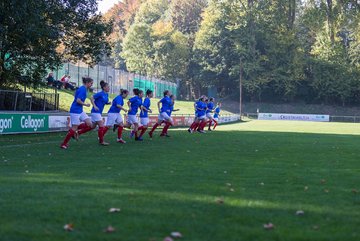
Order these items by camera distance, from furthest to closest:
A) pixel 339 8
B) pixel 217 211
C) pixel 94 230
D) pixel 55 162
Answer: pixel 339 8
pixel 55 162
pixel 217 211
pixel 94 230

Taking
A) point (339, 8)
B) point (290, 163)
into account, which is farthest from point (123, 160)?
point (339, 8)

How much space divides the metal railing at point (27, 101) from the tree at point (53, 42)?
1103 millimetres

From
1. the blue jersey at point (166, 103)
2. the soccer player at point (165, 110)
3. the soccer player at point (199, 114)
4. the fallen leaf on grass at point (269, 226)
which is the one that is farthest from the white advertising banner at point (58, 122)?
the fallen leaf on grass at point (269, 226)

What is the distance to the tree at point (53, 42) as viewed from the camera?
2459 cm

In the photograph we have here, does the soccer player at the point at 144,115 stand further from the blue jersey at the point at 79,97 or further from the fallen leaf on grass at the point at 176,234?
the fallen leaf on grass at the point at 176,234

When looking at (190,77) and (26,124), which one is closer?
(26,124)

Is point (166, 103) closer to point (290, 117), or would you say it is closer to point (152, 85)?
point (152, 85)

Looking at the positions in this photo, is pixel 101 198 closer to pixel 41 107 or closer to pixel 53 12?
pixel 53 12

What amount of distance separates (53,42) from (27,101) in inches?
A: 128

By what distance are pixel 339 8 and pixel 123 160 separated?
6852 centimetres

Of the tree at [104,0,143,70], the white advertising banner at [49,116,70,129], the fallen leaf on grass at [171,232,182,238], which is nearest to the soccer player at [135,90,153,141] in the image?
the white advertising banner at [49,116,70,129]

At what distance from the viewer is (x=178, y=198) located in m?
7.22

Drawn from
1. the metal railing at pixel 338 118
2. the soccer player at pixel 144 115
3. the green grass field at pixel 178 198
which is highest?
the soccer player at pixel 144 115

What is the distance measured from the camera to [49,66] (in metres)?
28.0
